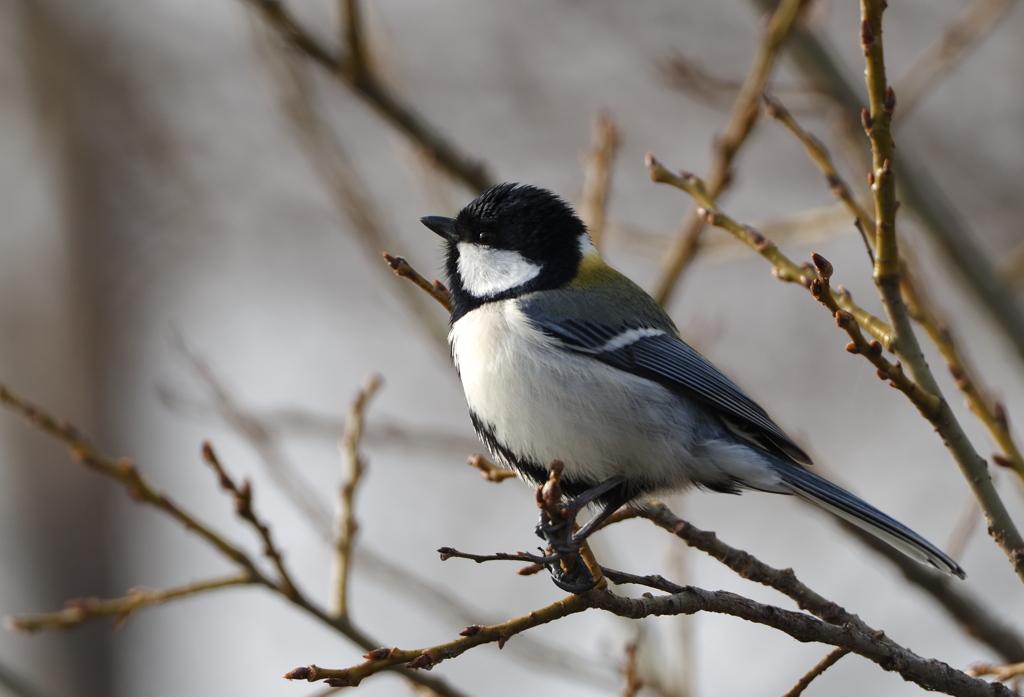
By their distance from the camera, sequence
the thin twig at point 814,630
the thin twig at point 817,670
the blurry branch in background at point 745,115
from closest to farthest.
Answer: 1. the thin twig at point 814,630
2. the thin twig at point 817,670
3. the blurry branch in background at point 745,115

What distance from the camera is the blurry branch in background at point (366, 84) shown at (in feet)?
9.54

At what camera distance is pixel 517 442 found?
8.21ft

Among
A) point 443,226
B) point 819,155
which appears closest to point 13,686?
point 443,226

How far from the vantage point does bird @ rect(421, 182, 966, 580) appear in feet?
8.16

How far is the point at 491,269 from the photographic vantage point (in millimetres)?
2967

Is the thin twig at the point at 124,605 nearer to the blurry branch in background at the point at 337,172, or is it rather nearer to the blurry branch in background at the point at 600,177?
the blurry branch in background at the point at 337,172

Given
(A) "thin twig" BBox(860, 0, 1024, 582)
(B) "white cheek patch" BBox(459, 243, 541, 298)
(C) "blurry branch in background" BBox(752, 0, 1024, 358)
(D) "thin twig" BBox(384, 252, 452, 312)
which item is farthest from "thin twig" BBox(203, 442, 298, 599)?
(C) "blurry branch in background" BBox(752, 0, 1024, 358)

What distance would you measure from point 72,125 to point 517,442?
7532mm

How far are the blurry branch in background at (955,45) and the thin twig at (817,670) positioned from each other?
216cm

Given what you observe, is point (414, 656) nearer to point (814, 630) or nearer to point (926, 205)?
point (814, 630)

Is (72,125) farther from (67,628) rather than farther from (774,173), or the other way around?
(67,628)

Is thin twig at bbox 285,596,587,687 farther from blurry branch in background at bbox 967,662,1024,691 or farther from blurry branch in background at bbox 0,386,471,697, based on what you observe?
blurry branch in background at bbox 967,662,1024,691

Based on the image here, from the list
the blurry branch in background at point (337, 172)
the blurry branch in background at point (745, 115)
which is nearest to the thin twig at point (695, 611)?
the blurry branch in background at point (745, 115)

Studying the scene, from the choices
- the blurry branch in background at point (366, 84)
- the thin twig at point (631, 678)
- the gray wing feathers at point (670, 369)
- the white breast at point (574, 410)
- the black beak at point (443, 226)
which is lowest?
the thin twig at point (631, 678)
